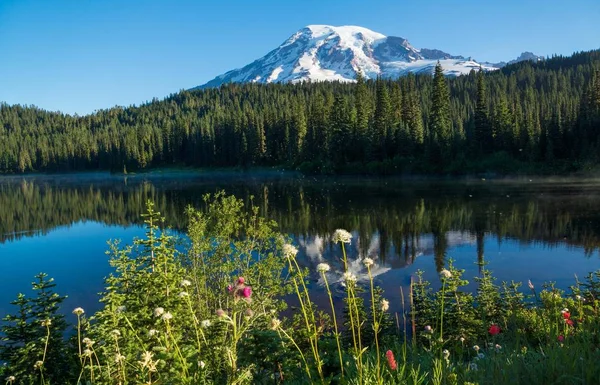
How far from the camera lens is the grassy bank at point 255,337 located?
143 inches

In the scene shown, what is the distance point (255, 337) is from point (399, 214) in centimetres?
3662

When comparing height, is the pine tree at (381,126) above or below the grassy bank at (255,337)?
above

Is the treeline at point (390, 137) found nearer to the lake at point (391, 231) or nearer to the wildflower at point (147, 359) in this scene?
the lake at point (391, 231)

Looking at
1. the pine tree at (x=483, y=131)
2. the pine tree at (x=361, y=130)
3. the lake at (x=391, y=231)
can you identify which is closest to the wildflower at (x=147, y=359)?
the lake at (x=391, y=231)

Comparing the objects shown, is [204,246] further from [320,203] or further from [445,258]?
[320,203]

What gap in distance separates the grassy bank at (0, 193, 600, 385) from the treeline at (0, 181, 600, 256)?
10.2 meters

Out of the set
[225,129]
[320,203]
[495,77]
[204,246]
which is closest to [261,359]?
[204,246]

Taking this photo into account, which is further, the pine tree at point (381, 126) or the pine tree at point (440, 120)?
the pine tree at point (381, 126)

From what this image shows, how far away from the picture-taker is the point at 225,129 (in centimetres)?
13900

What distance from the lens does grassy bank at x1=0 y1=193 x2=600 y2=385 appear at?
143 inches

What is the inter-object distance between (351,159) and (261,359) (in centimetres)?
8597

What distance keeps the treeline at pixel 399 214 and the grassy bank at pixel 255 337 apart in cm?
1017

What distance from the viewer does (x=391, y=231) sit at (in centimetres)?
3403

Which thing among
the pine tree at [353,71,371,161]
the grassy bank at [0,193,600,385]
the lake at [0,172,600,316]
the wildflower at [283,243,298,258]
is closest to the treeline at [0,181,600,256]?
the lake at [0,172,600,316]
